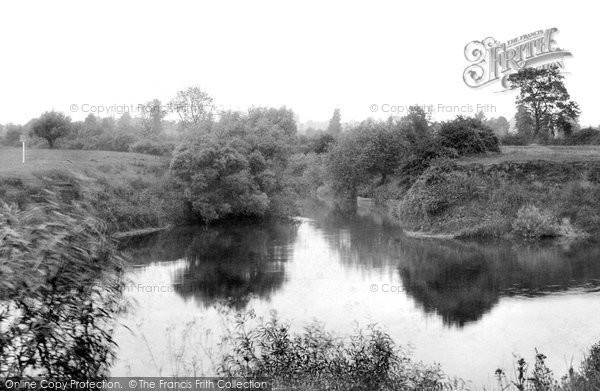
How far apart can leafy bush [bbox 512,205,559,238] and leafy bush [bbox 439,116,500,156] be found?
10717 mm

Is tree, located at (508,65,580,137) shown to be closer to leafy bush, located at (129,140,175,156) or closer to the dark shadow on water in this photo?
the dark shadow on water

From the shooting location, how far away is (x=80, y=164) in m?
36.2

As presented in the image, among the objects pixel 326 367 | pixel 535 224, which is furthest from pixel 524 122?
pixel 326 367

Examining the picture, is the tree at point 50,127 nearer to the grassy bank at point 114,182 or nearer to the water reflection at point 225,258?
the grassy bank at point 114,182

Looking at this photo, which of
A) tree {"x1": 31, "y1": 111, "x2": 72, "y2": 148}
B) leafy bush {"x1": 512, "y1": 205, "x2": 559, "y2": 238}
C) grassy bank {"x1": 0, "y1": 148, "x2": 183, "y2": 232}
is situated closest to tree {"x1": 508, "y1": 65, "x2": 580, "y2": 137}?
leafy bush {"x1": 512, "y1": 205, "x2": 559, "y2": 238}

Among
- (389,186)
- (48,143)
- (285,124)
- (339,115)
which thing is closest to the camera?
(48,143)

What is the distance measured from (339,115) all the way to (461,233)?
3154 inches

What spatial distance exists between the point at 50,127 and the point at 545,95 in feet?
134

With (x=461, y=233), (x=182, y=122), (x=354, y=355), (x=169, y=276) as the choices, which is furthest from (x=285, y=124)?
(x=354, y=355)

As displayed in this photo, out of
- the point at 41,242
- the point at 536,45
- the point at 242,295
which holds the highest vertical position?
the point at 536,45

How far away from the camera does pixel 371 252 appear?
2692 centimetres

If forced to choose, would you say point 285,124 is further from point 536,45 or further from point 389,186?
point 536,45

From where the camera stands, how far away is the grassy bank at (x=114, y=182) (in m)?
29.0

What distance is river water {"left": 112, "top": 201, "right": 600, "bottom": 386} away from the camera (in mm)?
13250
